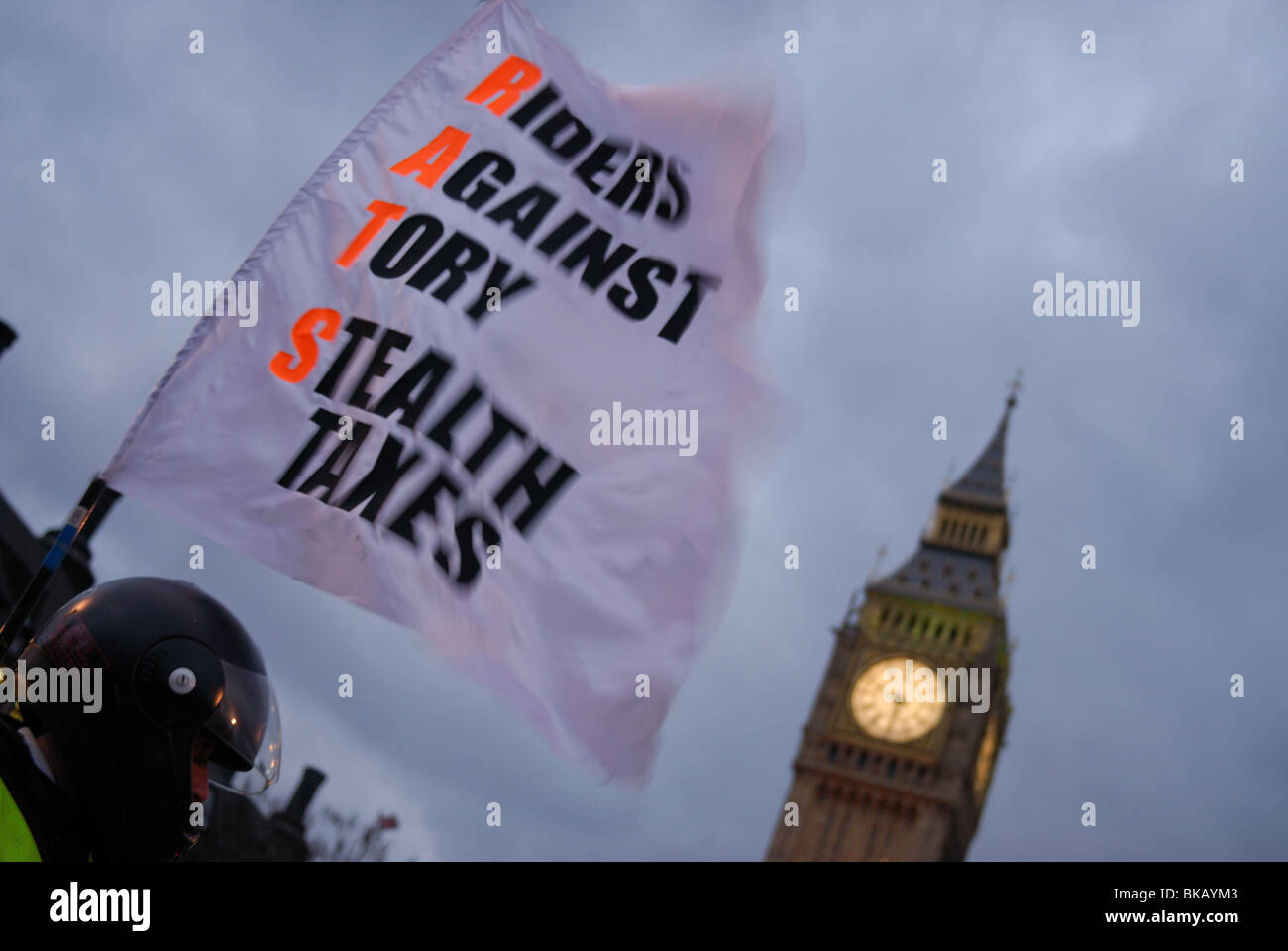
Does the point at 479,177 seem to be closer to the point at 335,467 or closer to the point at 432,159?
the point at 432,159

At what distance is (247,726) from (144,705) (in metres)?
0.42

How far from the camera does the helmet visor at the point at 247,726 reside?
16.1ft

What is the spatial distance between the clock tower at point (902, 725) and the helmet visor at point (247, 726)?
244 ft

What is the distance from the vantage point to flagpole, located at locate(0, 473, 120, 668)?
172 inches

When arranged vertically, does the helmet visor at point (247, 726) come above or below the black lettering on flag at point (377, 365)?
below

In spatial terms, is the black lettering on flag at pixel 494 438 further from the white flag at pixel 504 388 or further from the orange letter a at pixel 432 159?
the orange letter a at pixel 432 159

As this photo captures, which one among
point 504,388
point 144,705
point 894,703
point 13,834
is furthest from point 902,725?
point 13,834

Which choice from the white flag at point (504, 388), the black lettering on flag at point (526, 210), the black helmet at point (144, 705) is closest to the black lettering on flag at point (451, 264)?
the white flag at point (504, 388)

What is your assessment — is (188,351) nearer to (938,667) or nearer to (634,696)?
(634,696)

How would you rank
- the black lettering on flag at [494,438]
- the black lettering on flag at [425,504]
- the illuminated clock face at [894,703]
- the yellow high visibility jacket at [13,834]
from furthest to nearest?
the illuminated clock face at [894,703]
the black lettering on flag at [494,438]
the black lettering on flag at [425,504]
the yellow high visibility jacket at [13,834]

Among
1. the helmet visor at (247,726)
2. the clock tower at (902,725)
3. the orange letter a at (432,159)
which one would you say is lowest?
the helmet visor at (247,726)

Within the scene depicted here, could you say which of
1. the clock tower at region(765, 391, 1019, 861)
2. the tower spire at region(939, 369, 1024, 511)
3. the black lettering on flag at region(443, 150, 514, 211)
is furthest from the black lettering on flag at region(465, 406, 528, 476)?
the tower spire at region(939, 369, 1024, 511)
